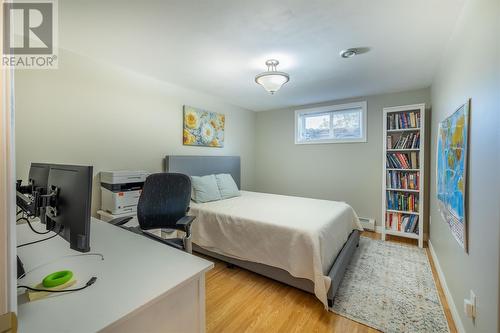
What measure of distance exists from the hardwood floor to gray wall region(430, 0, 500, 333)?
2.02 feet

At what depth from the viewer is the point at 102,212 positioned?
2518mm

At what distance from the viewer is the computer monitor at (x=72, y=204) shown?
2.88ft

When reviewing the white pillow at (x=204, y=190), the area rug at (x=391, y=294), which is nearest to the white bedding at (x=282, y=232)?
the white pillow at (x=204, y=190)

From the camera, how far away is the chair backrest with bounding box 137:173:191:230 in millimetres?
2068

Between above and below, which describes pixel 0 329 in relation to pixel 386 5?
below

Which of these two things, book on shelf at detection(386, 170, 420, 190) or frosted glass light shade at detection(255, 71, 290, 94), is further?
book on shelf at detection(386, 170, 420, 190)

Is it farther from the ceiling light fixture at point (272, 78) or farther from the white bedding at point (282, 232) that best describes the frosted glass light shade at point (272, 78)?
the white bedding at point (282, 232)

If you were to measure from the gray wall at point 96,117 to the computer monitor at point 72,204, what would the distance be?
150cm

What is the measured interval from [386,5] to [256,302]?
2.56 m

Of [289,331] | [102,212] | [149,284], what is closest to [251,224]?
[289,331]

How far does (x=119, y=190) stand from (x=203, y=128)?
5.76ft

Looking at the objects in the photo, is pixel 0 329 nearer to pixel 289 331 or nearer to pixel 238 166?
pixel 289 331

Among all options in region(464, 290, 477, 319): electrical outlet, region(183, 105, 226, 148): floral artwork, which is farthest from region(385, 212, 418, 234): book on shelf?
region(183, 105, 226, 148): floral artwork

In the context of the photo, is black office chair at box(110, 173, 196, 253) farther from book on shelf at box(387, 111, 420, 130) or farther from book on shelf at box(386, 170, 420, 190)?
book on shelf at box(387, 111, 420, 130)
